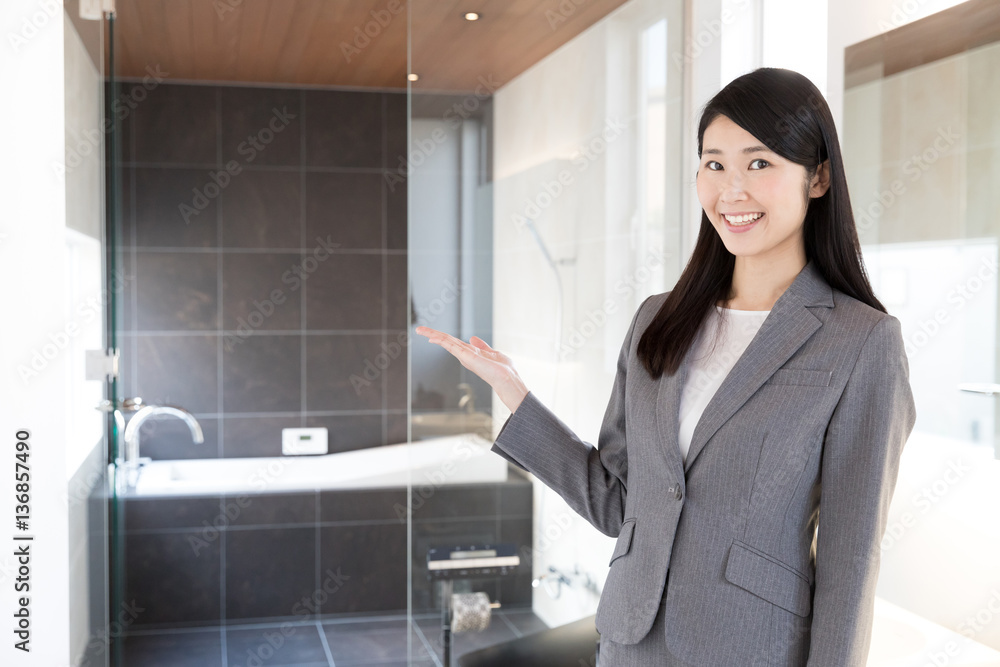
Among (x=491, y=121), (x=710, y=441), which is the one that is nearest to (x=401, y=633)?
(x=491, y=121)

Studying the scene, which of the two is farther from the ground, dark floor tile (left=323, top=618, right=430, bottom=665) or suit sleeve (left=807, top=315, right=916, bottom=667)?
suit sleeve (left=807, top=315, right=916, bottom=667)

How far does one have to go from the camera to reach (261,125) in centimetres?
454

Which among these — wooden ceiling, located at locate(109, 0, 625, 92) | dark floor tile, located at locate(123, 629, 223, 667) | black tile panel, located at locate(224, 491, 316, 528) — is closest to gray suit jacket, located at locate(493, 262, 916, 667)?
wooden ceiling, located at locate(109, 0, 625, 92)

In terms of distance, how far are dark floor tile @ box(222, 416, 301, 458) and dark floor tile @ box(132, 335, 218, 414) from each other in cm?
16

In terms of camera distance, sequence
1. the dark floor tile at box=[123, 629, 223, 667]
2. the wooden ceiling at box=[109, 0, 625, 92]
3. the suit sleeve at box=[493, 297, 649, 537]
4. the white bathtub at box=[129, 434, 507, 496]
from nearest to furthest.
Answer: the suit sleeve at box=[493, 297, 649, 537]
the wooden ceiling at box=[109, 0, 625, 92]
the dark floor tile at box=[123, 629, 223, 667]
the white bathtub at box=[129, 434, 507, 496]

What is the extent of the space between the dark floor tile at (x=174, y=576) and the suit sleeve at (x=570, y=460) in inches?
123

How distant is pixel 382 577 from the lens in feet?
13.4

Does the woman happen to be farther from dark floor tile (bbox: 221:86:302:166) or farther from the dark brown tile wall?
dark floor tile (bbox: 221:86:302:166)

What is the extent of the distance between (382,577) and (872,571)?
10.8ft

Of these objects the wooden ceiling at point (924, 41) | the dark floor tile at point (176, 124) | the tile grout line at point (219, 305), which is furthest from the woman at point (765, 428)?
the dark floor tile at point (176, 124)

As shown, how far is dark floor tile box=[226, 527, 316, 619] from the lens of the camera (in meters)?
4.05

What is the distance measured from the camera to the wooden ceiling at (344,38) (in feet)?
6.50

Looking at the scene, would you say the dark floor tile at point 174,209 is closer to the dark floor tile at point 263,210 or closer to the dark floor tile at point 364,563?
the dark floor tile at point 263,210

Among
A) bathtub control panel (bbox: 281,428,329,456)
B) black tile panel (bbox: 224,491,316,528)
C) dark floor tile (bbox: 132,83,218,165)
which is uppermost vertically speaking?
dark floor tile (bbox: 132,83,218,165)
